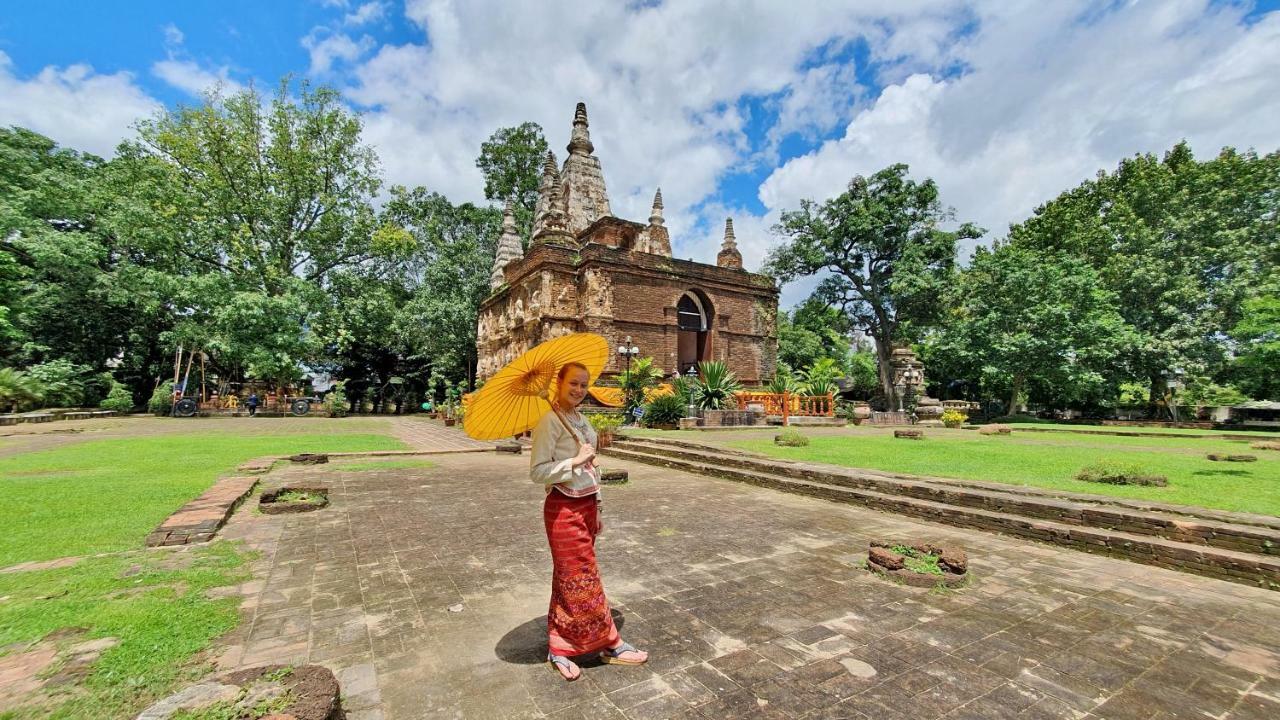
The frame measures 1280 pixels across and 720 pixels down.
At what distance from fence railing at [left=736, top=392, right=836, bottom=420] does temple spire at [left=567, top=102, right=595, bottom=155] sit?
12.6 metres

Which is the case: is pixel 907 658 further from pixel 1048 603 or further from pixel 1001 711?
pixel 1048 603

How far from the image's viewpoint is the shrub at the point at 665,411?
1603 centimetres

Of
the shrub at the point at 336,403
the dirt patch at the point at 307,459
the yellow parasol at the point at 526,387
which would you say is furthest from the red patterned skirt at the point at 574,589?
the shrub at the point at 336,403

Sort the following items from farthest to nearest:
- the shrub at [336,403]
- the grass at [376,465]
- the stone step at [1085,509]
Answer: the shrub at [336,403] < the grass at [376,465] < the stone step at [1085,509]

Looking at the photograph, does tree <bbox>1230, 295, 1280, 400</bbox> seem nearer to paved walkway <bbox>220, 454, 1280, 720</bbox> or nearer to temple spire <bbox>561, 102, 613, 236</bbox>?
paved walkway <bbox>220, 454, 1280, 720</bbox>

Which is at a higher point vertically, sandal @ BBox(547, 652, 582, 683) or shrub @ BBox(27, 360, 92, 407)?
shrub @ BBox(27, 360, 92, 407)

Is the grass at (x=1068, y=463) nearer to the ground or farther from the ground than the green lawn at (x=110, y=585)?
farther from the ground

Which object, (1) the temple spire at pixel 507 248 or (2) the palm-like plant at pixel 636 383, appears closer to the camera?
(2) the palm-like plant at pixel 636 383

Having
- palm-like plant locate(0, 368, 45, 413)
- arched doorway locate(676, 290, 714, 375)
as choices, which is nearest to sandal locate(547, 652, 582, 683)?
arched doorway locate(676, 290, 714, 375)

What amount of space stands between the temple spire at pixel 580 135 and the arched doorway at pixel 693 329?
7.69 meters

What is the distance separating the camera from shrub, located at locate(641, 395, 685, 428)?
1603 cm

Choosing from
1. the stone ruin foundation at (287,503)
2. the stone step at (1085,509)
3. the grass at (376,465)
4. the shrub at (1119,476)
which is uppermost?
the shrub at (1119,476)

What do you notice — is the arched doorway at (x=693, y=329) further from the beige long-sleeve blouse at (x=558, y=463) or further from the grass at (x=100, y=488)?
the beige long-sleeve blouse at (x=558, y=463)

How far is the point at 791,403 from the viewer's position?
18.8 metres
